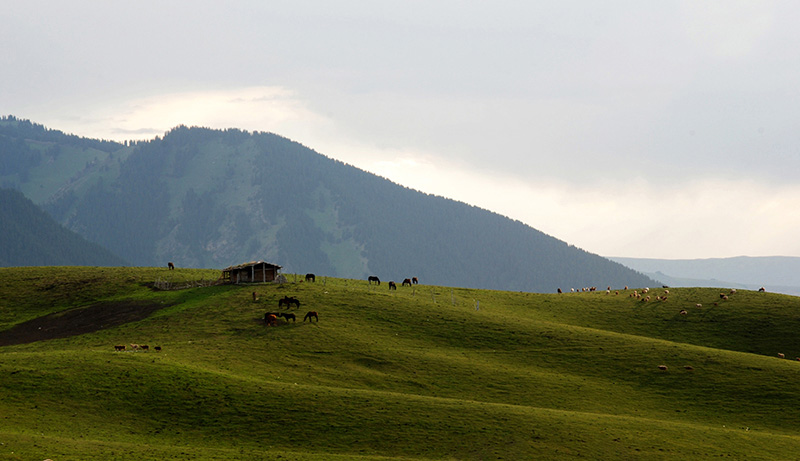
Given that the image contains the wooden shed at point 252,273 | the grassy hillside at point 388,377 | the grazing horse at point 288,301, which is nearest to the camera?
the grassy hillside at point 388,377

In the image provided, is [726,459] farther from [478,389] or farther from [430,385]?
[430,385]

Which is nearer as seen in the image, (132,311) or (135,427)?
(135,427)

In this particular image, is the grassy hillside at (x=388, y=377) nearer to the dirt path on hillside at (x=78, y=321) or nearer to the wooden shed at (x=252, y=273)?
the dirt path on hillside at (x=78, y=321)

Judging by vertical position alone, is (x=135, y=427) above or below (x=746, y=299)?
below

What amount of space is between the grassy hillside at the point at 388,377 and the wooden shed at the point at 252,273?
5337 mm

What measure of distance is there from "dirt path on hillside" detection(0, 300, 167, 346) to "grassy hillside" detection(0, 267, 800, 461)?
41 cm

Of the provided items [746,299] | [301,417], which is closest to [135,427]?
[301,417]

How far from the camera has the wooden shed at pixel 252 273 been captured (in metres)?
103

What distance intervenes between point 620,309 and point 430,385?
50044 millimetres

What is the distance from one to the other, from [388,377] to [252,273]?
4455 cm

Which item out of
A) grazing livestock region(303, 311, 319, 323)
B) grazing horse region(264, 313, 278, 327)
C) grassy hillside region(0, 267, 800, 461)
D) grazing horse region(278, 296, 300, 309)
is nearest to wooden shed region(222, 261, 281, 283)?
grassy hillside region(0, 267, 800, 461)

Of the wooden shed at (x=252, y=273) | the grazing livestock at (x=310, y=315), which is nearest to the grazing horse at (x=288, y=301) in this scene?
the grazing livestock at (x=310, y=315)

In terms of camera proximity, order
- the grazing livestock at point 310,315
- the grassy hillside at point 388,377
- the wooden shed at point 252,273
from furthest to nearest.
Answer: the wooden shed at point 252,273 → the grazing livestock at point 310,315 → the grassy hillside at point 388,377

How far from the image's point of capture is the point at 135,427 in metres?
48.8
